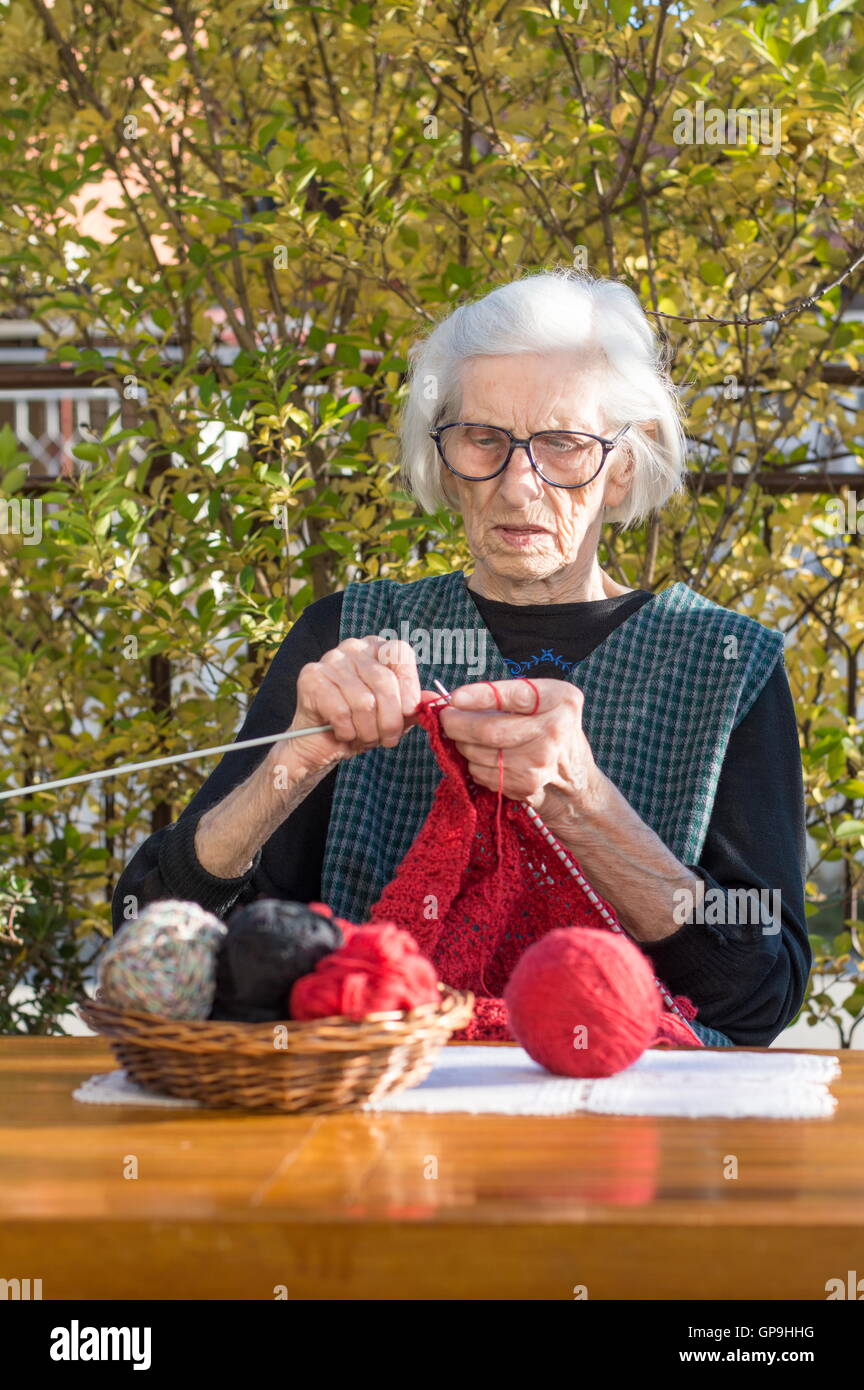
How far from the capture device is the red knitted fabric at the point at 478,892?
4.73 ft

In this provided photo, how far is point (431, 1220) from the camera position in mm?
841

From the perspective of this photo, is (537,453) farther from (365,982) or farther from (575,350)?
(365,982)

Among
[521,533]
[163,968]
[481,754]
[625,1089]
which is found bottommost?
[625,1089]

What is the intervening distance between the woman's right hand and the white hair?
472mm

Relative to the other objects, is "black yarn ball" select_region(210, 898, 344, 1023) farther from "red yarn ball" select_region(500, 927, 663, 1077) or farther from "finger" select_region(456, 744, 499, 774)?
"finger" select_region(456, 744, 499, 774)

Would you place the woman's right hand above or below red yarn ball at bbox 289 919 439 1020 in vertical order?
above

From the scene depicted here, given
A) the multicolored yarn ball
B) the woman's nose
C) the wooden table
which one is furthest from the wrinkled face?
the wooden table

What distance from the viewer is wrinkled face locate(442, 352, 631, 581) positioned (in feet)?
5.78

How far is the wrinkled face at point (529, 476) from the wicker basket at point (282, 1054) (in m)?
0.81

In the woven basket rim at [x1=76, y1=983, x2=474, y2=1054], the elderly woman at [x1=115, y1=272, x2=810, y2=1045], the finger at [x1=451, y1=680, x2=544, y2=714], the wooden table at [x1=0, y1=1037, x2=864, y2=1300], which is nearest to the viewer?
the wooden table at [x1=0, y1=1037, x2=864, y2=1300]

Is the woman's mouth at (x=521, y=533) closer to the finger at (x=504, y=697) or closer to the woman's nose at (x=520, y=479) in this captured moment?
the woman's nose at (x=520, y=479)

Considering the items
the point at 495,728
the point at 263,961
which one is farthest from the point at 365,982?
the point at 495,728

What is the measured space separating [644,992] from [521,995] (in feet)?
0.29

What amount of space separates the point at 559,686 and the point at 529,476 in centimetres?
38
